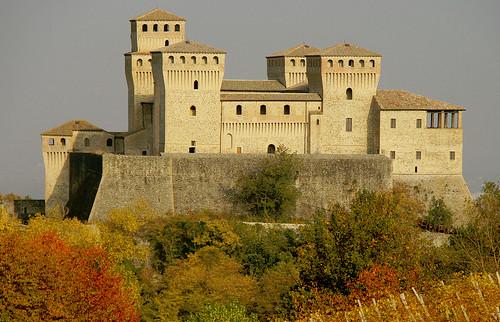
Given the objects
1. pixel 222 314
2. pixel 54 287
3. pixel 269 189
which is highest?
pixel 269 189

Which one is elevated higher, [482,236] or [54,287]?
[482,236]

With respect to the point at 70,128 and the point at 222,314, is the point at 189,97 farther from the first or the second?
the point at 222,314

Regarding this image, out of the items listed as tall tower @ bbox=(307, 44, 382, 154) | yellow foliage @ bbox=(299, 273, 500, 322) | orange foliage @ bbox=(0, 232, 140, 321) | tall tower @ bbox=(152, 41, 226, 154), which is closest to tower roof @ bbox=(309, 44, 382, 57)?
tall tower @ bbox=(307, 44, 382, 154)

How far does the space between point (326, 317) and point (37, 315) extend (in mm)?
10407

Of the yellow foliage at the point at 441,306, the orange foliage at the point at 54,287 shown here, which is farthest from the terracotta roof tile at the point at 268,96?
the yellow foliage at the point at 441,306

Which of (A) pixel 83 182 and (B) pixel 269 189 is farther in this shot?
(A) pixel 83 182

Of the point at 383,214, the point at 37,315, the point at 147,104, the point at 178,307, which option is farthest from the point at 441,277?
the point at 147,104

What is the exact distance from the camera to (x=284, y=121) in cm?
7475

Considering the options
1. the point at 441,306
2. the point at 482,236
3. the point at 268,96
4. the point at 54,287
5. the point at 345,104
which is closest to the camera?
the point at 441,306

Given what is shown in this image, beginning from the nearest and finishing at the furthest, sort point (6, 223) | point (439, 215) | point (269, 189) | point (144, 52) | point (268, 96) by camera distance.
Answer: point (6, 223) < point (269, 189) < point (439, 215) < point (268, 96) < point (144, 52)

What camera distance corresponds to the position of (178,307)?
196ft

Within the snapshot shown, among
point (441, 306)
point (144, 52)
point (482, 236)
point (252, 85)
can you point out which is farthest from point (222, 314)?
point (144, 52)

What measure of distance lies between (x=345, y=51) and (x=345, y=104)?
7.45 feet

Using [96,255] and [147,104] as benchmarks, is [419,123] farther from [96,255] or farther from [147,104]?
[96,255]
